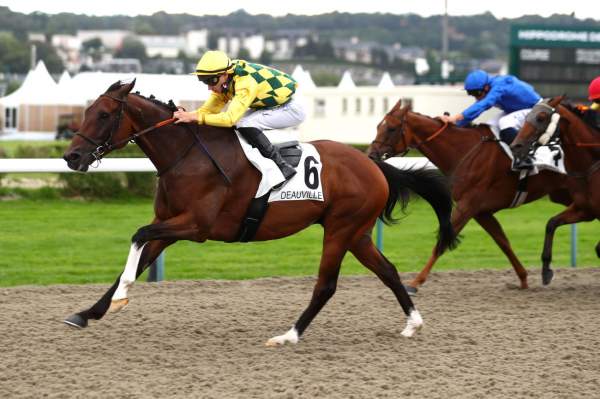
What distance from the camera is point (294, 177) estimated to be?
5.74 m

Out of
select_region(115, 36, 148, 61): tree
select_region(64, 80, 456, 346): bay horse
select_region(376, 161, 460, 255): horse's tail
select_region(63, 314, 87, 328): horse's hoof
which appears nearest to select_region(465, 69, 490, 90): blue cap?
select_region(376, 161, 460, 255): horse's tail

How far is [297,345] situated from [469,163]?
2.96 m

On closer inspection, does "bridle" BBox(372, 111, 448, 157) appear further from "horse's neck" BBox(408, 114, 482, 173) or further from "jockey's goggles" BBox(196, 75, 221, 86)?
"jockey's goggles" BBox(196, 75, 221, 86)

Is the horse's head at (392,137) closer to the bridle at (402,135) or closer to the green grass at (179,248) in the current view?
the bridle at (402,135)

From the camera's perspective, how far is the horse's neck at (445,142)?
8227 mm

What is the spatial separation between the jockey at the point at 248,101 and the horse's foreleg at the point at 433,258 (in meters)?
2.03

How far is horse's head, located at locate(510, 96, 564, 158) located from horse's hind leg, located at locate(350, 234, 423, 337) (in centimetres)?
212

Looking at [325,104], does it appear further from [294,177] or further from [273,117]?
[294,177]

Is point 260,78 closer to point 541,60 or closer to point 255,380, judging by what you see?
point 255,380

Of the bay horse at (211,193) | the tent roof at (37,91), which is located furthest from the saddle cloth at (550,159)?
the tent roof at (37,91)

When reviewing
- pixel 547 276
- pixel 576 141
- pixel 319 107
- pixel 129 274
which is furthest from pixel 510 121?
pixel 319 107

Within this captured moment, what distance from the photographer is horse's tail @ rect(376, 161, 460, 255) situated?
6.25 metres

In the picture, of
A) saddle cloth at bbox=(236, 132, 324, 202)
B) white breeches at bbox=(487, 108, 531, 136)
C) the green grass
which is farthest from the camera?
the green grass

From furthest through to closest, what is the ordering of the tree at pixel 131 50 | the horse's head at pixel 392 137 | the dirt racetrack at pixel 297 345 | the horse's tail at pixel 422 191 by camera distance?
the tree at pixel 131 50, the horse's head at pixel 392 137, the horse's tail at pixel 422 191, the dirt racetrack at pixel 297 345
